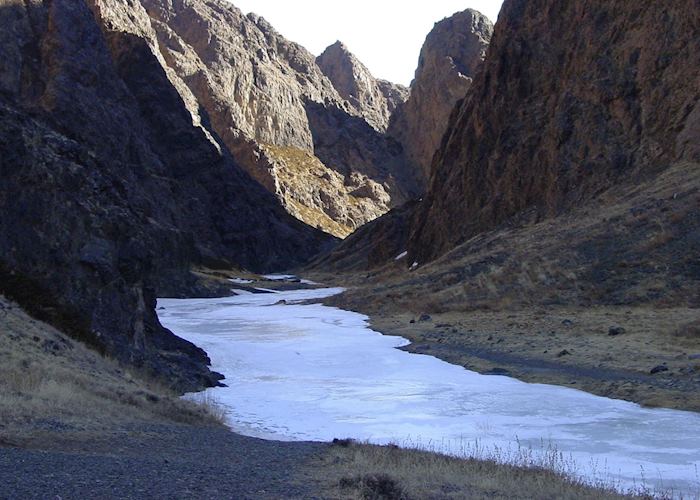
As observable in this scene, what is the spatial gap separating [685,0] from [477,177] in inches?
963

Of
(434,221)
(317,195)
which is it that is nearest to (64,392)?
(434,221)

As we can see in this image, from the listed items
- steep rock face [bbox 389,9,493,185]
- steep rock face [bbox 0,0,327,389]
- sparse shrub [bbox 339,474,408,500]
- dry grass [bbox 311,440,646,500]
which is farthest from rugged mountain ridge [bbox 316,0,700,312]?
steep rock face [bbox 389,9,493,185]

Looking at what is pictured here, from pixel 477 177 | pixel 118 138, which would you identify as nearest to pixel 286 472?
pixel 477 177

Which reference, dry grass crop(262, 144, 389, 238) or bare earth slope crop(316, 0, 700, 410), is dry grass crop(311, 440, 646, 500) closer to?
bare earth slope crop(316, 0, 700, 410)

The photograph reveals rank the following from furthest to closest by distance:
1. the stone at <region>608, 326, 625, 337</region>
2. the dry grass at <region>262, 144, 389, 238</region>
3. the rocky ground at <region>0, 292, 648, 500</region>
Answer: the dry grass at <region>262, 144, 389, 238</region>, the stone at <region>608, 326, 625, 337</region>, the rocky ground at <region>0, 292, 648, 500</region>

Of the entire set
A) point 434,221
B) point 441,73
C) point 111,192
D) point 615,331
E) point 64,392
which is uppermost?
point 441,73

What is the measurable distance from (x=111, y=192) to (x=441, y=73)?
15663cm

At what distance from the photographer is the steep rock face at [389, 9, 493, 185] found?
169250mm

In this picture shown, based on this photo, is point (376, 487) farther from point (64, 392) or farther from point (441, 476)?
point (64, 392)

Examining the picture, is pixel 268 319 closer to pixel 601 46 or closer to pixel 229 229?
pixel 601 46

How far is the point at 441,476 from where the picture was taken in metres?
9.77

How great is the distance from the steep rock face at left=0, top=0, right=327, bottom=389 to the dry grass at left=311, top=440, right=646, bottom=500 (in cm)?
827

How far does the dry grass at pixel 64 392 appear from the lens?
400 inches

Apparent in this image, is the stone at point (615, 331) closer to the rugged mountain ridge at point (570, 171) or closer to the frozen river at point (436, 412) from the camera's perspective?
the rugged mountain ridge at point (570, 171)
